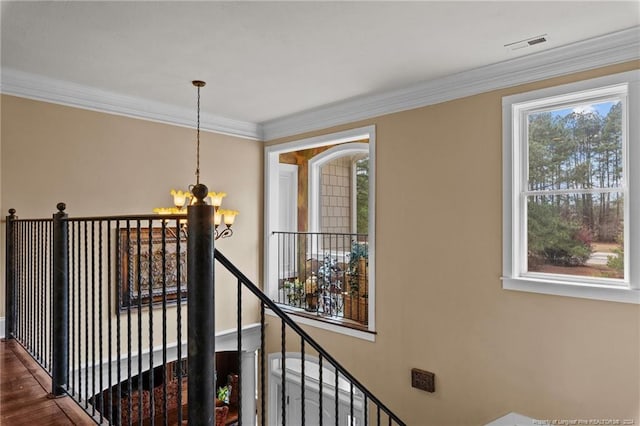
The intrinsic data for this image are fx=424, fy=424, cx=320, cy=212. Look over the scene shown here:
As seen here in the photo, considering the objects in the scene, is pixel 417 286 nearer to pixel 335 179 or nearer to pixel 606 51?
pixel 606 51

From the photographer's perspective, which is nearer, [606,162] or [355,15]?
[355,15]

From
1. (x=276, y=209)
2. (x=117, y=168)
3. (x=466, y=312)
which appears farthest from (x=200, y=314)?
(x=276, y=209)

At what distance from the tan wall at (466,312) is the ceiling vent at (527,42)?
37cm

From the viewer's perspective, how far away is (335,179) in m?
6.26

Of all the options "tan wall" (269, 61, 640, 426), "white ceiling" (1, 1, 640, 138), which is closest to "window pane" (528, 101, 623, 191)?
"tan wall" (269, 61, 640, 426)

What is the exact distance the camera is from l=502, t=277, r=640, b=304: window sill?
266 centimetres

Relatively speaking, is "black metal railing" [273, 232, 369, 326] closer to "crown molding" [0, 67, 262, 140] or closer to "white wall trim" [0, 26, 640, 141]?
"white wall trim" [0, 26, 640, 141]

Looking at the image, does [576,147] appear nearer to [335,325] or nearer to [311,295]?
[335,325]

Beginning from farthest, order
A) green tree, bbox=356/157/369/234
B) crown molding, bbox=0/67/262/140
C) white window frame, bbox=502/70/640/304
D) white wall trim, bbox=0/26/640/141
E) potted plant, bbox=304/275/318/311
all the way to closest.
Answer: green tree, bbox=356/157/369/234, potted plant, bbox=304/275/318/311, crown molding, bbox=0/67/262/140, white wall trim, bbox=0/26/640/141, white window frame, bbox=502/70/640/304

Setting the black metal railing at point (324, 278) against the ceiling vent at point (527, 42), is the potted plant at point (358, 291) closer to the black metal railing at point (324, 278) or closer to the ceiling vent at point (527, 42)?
the black metal railing at point (324, 278)

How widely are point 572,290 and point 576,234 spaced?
0.40 metres

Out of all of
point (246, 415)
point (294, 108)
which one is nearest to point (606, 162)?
point (294, 108)

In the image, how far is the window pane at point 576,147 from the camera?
9.23ft

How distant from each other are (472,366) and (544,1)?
2.59 m
